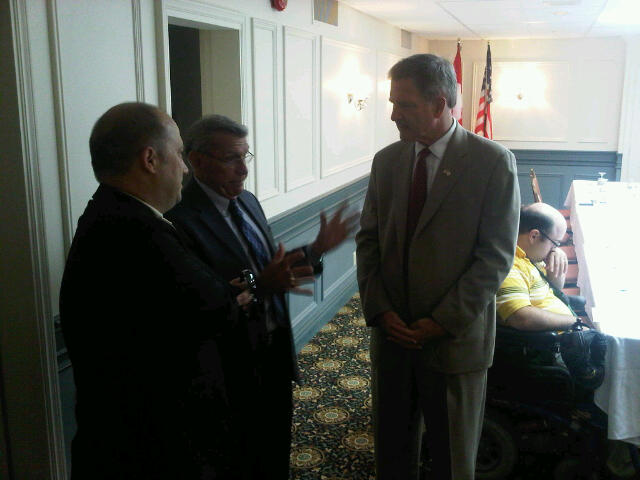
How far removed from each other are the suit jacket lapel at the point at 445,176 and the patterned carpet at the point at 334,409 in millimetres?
1376

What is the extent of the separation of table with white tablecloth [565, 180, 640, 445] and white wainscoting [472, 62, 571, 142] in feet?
11.2

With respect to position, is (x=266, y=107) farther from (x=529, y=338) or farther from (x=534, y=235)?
(x=529, y=338)

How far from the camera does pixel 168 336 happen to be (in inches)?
56.1

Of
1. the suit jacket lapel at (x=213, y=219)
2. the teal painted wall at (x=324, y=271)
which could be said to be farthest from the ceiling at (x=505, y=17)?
the suit jacket lapel at (x=213, y=219)

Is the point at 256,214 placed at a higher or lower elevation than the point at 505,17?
lower

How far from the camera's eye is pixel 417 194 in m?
2.04

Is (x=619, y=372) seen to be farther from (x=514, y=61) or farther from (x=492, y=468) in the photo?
(x=514, y=61)

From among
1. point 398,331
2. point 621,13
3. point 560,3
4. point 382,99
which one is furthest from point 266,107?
point 621,13

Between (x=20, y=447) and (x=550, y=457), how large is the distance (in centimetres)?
208

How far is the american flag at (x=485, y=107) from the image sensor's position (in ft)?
28.0

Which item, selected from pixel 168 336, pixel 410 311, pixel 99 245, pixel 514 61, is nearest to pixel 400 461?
pixel 410 311

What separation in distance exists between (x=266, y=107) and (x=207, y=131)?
6.23 ft

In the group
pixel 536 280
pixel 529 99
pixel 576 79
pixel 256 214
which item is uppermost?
pixel 576 79

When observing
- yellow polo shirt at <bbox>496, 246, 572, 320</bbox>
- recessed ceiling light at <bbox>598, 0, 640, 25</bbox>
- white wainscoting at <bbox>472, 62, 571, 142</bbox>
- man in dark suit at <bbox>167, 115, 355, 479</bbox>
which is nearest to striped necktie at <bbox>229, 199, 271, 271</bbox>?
man in dark suit at <bbox>167, 115, 355, 479</bbox>
